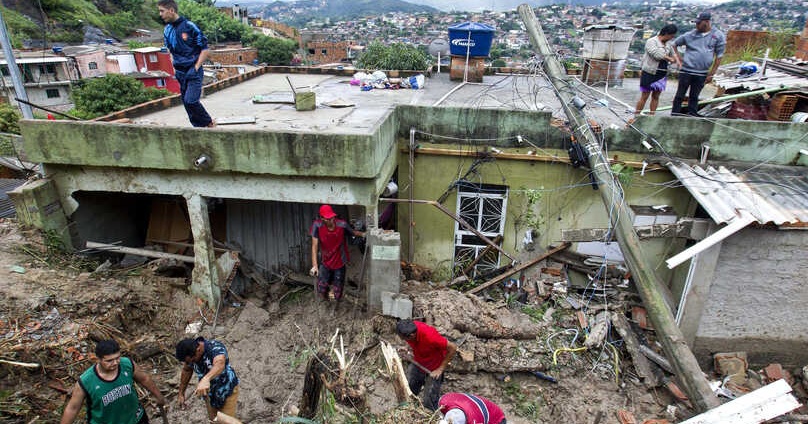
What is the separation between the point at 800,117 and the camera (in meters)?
8.14

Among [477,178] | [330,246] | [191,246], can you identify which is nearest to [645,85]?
[477,178]

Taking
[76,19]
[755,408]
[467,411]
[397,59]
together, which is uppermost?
[76,19]

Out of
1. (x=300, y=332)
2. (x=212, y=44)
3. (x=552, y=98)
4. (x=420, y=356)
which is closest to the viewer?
(x=420, y=356)

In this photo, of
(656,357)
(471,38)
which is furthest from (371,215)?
(471,38)

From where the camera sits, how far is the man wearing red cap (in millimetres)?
7035

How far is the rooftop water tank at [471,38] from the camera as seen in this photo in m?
12.0

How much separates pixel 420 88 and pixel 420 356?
8844mm

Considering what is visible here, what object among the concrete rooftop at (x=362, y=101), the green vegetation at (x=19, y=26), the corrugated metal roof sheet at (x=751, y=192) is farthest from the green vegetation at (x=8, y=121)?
the corrugated metal roof sheet at (x=751, y=192)

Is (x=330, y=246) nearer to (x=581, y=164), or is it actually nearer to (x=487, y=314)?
(x=487, y=314)

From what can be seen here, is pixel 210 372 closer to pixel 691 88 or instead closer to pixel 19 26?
pixel 691 88

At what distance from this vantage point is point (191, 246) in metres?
8.84

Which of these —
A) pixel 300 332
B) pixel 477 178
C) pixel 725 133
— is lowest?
pixel 300 332

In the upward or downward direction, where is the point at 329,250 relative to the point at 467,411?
downward

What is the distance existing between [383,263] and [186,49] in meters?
4.43
